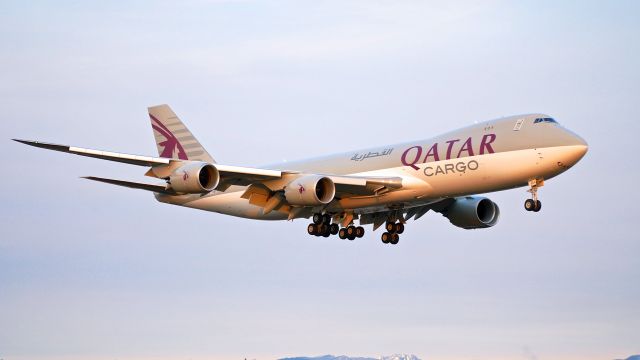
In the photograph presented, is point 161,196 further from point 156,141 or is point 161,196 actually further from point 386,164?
point 386,164

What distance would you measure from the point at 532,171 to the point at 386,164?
23.9 feet

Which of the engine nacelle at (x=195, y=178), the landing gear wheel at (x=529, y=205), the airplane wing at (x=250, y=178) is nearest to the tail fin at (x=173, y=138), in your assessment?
the airplane wing at (x=250, y=178)

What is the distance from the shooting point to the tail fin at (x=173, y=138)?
6725 centimetres

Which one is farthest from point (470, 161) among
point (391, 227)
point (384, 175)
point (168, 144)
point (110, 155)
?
point (168, 144)

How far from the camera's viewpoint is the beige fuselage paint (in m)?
55.2

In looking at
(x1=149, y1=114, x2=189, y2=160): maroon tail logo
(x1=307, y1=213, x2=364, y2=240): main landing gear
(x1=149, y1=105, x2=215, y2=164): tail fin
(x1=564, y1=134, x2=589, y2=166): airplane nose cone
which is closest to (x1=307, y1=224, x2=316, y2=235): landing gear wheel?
(x1=307, y1=213, x2=364, y2=240): main landing gear

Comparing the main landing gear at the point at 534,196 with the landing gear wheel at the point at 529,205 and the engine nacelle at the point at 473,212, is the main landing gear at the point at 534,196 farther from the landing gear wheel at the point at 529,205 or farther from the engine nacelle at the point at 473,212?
the engine nacelle at the point at 473,212

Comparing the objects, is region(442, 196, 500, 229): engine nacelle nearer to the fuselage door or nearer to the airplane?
the airplane

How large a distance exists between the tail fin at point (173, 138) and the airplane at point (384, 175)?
13.0 feet

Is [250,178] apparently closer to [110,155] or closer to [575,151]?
[110,155]

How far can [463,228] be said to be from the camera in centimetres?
6669

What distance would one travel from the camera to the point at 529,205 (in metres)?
55.9

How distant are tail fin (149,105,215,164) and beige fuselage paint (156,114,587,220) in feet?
32.6

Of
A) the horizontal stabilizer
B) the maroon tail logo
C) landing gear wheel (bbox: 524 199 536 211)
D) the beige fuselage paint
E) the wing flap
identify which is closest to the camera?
the wing flap
